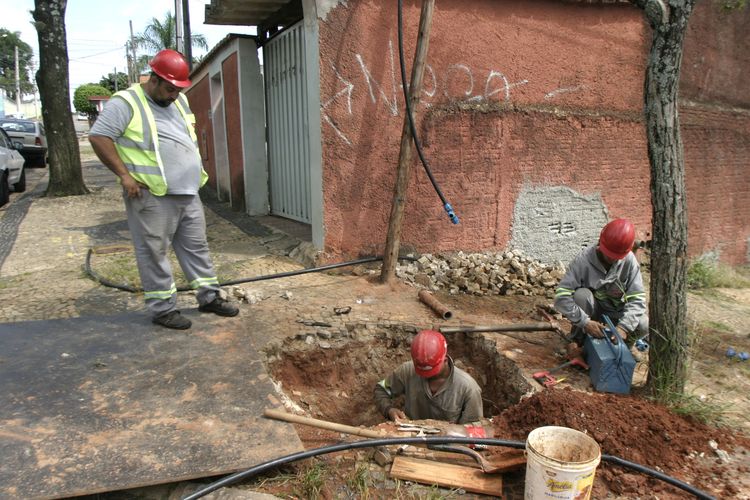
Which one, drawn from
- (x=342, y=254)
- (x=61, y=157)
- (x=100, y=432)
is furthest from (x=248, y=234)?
(x=61, y=157)

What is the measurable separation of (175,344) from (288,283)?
72.0 inches

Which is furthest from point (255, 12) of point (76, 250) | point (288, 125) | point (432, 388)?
point (432, 388)

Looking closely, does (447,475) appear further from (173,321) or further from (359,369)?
(173,321)

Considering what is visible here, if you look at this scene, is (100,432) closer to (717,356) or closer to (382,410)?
(382,410)

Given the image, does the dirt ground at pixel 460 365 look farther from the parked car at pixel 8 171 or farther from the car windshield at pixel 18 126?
the car windshield at pixel 18 126

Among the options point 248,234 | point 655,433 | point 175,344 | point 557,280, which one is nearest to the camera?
point 655,433

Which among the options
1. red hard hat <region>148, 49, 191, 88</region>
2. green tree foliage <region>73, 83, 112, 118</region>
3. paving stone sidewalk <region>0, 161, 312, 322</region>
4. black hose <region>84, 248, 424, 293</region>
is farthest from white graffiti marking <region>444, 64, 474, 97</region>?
green tree foliage <region>73, 83, 112, 118</region>

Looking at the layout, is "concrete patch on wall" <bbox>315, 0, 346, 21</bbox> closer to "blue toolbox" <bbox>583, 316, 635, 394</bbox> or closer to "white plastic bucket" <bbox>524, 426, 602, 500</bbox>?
"blue toolbox" <bbox>583, 316, 635, 394</bbox>

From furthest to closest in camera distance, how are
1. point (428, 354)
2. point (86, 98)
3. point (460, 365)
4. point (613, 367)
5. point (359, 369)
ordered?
point (86, 98), point (460, 365), point (359, 369), point (613, 367), point (428, 354)

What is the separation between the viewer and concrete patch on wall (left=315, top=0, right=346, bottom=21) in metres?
5.39

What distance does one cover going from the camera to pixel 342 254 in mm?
5945

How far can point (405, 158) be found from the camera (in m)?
5.44

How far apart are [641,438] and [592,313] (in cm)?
137

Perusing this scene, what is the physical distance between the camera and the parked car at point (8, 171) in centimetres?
1001
